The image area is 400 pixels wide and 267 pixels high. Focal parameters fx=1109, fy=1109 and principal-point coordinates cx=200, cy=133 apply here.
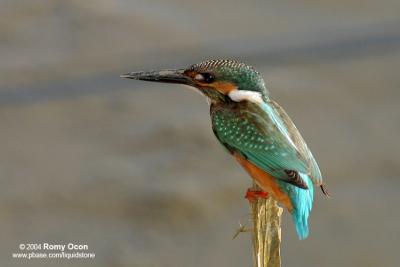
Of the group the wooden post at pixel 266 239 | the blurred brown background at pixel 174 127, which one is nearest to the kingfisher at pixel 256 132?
the wooden post at pixel 266 239

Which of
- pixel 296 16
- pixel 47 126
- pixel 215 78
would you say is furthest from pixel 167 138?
pixel 215 78

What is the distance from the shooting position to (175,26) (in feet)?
22.8

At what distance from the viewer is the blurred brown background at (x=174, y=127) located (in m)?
5.72

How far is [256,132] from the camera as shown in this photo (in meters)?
4.07

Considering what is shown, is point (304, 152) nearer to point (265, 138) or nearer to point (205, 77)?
point (265, 138)

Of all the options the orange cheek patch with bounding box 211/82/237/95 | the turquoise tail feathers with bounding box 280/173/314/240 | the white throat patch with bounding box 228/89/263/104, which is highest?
the orange cheek patch with bounding box 211/82/237/95

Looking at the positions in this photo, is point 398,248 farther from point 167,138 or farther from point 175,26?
point 175,26

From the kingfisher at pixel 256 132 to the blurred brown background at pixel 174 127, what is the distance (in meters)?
1.59

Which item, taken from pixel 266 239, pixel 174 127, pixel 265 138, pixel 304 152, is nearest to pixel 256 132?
pixel 265 138

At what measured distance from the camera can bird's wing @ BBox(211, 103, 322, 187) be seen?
394 centimetres

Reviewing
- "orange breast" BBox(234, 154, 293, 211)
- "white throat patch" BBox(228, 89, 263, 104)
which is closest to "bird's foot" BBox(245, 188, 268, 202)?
"orange breast" BBox(234, 154, 293, 211)

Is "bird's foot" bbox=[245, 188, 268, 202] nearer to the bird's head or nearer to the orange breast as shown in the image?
the orange breast

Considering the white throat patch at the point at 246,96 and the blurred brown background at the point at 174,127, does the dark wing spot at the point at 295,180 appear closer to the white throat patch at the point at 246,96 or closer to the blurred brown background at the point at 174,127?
the white throat patch at the point at 246,96

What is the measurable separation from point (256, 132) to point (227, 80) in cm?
22
